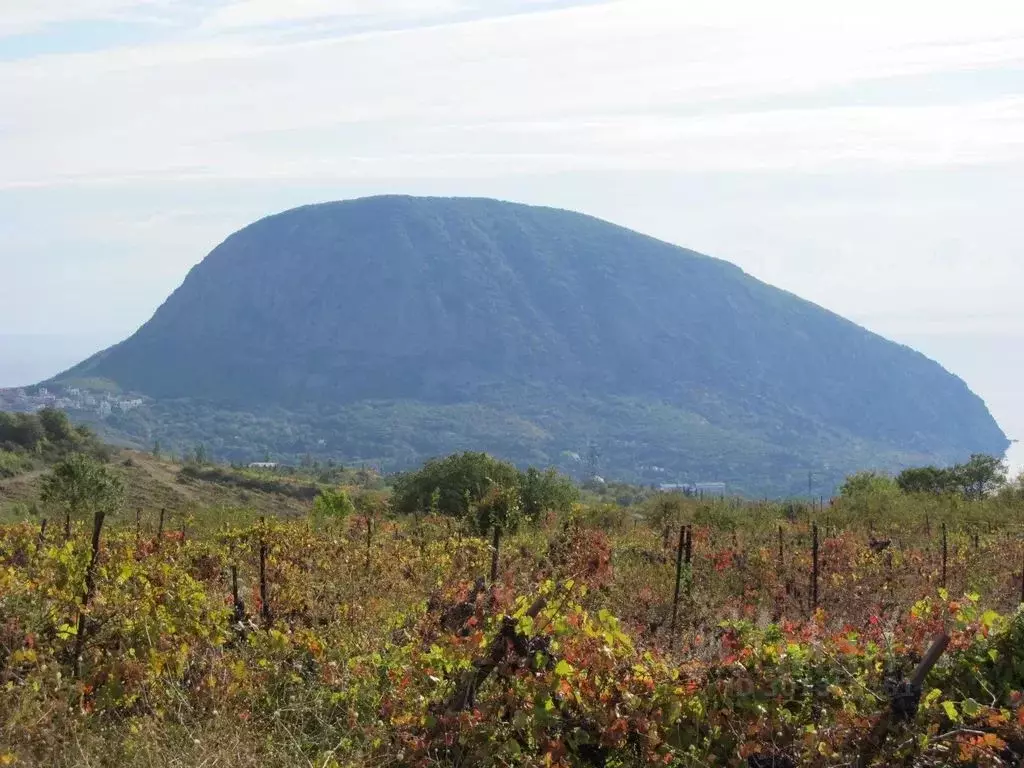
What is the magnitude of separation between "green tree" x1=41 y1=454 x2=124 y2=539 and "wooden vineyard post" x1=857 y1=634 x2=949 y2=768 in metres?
26.4

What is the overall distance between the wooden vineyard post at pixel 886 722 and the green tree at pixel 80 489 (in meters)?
26.4

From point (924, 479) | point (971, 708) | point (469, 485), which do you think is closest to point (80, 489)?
point (469, 485)

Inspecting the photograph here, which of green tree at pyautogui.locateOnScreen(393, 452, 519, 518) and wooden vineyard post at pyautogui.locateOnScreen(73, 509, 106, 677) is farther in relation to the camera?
green tree at pyautogui.locateOnScreen(393, 452, 519, 518)

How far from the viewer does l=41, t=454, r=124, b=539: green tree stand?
96.0ft

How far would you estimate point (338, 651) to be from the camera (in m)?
7.16

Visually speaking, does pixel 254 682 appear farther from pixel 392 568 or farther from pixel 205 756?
pixel 392 568

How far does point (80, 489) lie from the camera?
29766 mm

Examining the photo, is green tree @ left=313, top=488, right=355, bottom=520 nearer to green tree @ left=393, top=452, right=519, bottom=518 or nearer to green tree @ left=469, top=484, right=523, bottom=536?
green tree @ left=393, top=452, right=519, bottom=518

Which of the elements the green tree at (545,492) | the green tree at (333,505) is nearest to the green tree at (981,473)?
the green tree at (545,492)

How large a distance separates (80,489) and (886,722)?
28.0 metres

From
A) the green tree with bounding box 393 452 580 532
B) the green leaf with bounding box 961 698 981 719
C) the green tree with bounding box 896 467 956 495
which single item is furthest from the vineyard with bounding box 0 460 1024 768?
the green tree with bounding box 896 467 956 495

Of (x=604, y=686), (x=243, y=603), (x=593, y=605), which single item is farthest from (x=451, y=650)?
(x=593, y=605)

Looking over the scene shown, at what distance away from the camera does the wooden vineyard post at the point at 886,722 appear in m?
4.75

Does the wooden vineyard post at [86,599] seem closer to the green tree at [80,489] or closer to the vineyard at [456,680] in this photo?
the vineyard at [456,680]
